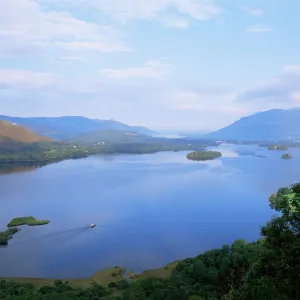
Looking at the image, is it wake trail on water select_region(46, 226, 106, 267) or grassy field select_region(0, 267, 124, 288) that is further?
wake trail on water select_region(46, 226, 106, 267)

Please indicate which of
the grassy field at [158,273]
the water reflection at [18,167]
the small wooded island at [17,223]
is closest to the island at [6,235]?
the small wooded island at [17,223]

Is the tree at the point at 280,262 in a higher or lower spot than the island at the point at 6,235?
higher

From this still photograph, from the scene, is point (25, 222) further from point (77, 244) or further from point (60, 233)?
point (77, 244)

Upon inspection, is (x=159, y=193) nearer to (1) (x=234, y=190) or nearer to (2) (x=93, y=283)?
(1) (x=234, y=190)

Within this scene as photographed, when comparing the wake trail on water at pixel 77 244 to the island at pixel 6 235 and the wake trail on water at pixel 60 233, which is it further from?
the island at pixel 6 235

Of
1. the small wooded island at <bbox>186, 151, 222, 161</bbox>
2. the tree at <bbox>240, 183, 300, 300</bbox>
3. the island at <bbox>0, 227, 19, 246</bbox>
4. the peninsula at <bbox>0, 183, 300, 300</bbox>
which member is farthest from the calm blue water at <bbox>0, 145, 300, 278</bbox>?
the small wooded island at <bbox>186, 151, 222, 161</bbox>

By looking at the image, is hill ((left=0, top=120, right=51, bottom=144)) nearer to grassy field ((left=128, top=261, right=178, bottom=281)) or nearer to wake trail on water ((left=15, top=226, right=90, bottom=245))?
wake trail on water ((left=15, top=226, right=90, bottom=245))

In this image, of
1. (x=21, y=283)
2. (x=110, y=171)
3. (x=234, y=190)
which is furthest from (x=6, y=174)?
(x=21, y=283)

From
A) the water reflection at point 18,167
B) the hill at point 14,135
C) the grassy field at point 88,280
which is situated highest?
the hill at point 14,135
